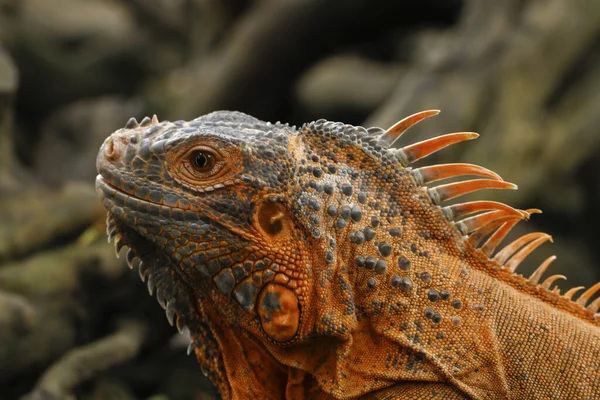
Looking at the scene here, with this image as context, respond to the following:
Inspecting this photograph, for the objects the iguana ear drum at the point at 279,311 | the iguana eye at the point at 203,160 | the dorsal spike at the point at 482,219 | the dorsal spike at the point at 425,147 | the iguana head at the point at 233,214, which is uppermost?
the dorsal spike at the point at 425,147

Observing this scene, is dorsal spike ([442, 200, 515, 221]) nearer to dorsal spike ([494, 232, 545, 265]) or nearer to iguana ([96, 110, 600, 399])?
iguana ([96, 110, 600, 399])

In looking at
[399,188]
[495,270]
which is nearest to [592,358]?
[495,270]

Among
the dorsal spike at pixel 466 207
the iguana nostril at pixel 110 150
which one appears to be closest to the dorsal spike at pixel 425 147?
the dorsal spike at pixel 466 207

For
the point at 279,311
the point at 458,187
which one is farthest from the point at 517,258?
the point at 279,311

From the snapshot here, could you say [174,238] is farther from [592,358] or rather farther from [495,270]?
[592,358]

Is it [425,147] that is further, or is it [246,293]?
[425,147]

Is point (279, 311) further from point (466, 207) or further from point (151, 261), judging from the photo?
point (466, 207)

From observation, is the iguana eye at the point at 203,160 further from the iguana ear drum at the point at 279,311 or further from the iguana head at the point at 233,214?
the iguana ear drum at the point at 279,311

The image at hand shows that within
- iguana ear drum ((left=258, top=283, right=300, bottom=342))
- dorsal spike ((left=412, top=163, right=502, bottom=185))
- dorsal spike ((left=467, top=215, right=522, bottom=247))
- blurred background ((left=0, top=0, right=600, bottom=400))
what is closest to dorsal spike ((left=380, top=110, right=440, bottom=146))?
dorsal spike ((left=412, top=163, right=502, bottom=185))
